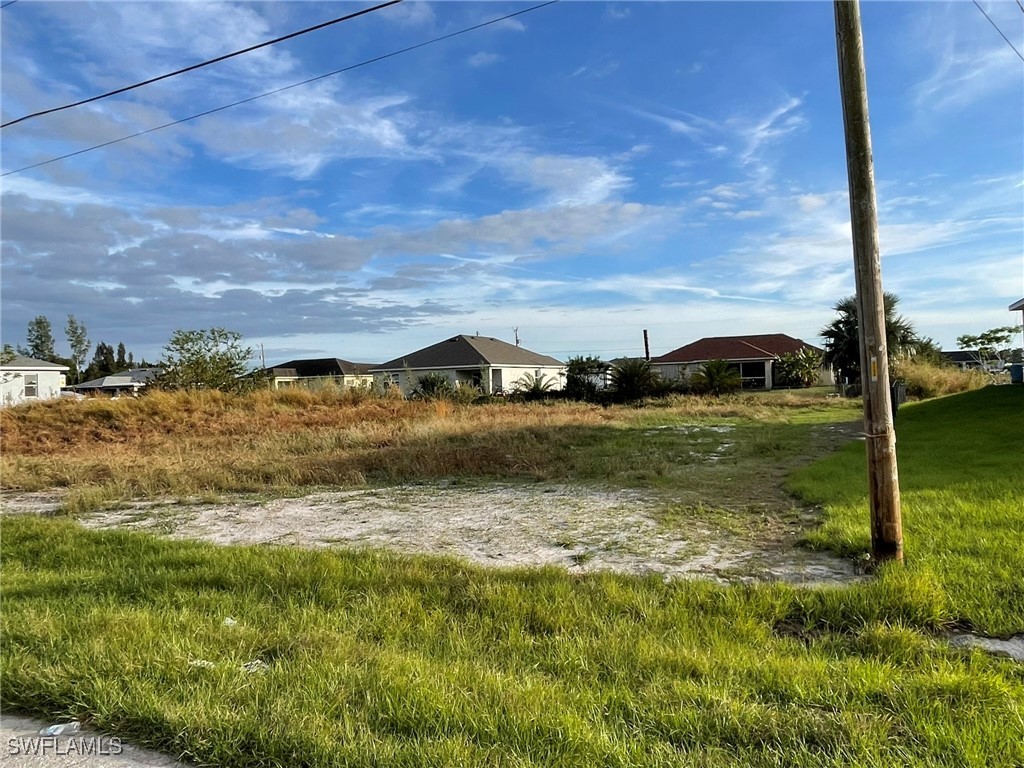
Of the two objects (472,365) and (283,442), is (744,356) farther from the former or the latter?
(283,442)

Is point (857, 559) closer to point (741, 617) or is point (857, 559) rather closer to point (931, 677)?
point (741, 617)

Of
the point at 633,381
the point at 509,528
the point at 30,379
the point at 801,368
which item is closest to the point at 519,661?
the point at 509,528

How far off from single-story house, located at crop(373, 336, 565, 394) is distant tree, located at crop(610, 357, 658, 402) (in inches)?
273

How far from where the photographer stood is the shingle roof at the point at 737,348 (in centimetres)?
5009

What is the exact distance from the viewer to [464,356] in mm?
44562

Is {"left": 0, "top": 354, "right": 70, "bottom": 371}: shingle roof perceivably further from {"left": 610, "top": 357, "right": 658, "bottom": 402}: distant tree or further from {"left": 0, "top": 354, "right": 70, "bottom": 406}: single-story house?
{"left": 610, "top": 357, "right": 658, "bottom": 402}: distant tree

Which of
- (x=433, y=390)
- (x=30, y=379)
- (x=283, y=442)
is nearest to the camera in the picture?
(x=283, y=442)

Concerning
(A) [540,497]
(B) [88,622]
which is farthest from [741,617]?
(A) [540,497]

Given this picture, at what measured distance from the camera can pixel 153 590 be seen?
4.74m

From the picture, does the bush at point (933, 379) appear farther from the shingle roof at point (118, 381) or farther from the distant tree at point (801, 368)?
the shingle roof at point (118, 381)

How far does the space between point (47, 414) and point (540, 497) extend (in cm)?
1851

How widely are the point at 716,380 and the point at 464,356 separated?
17.8 metres

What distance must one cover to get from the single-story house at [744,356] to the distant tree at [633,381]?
1350 centimetres

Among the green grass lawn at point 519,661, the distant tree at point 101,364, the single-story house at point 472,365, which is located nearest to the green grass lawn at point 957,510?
the green grass lawn at point 519,661
